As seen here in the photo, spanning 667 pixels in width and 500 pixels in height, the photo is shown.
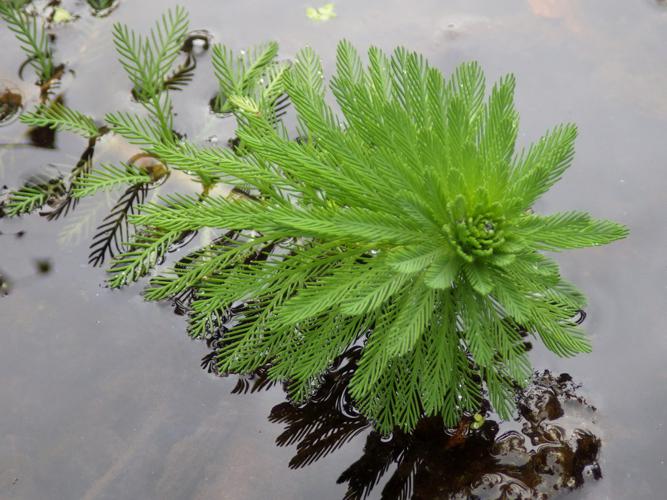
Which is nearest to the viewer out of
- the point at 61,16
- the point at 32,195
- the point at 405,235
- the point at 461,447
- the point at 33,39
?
the point at 405,235

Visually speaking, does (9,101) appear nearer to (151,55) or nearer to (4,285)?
(151,55)

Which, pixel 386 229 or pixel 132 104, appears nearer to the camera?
pixel 386 229

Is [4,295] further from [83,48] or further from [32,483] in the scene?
[83,48]

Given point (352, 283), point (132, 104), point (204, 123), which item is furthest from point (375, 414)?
point (132, 104)

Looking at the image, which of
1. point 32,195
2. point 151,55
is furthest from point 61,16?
point 32,195

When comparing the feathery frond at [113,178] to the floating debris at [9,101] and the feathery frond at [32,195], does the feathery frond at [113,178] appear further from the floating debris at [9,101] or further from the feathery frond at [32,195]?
the floating debris at [9,101]

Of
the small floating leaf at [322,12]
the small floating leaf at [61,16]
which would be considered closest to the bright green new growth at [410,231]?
the small floating leaf at [322,12]
